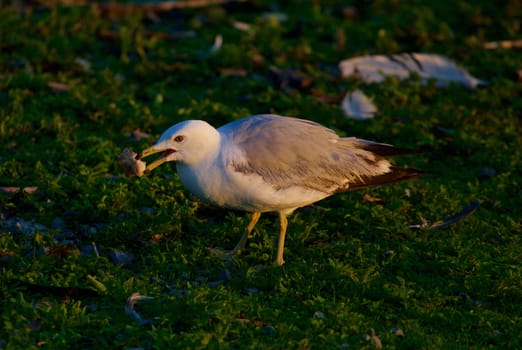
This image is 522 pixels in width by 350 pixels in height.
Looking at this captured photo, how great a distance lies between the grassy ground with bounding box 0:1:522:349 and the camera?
5.20 meters

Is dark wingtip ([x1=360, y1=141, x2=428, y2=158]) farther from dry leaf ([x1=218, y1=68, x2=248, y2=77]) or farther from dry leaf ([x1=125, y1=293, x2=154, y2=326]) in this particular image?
dry leaf ([x1=218, y1=68, x2=248, y2=77])

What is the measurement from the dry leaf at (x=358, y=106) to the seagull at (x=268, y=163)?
92.4 inches

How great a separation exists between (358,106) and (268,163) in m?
3.25

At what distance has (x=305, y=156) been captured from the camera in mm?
6207

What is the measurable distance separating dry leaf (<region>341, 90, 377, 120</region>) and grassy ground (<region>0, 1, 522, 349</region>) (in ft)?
0.47

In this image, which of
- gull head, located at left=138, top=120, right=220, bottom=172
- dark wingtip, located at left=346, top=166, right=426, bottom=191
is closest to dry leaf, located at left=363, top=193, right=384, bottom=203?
dark wingtip, located at left=346, top=166, right=426, bottom=191

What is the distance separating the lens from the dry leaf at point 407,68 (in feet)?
31.9

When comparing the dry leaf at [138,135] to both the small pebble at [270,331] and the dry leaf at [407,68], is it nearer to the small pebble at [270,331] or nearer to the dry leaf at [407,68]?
the dry leaf at [407,68]

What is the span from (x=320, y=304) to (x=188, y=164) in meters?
1.36

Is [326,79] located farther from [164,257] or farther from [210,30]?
[164,257]

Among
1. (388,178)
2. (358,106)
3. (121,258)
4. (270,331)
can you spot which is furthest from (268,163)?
(358,106)

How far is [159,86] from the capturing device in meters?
9.34

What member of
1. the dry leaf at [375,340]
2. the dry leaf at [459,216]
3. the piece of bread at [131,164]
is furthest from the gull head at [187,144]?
the dry leaf at [459,216]

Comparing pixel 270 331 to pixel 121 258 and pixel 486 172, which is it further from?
pixel 486 172
